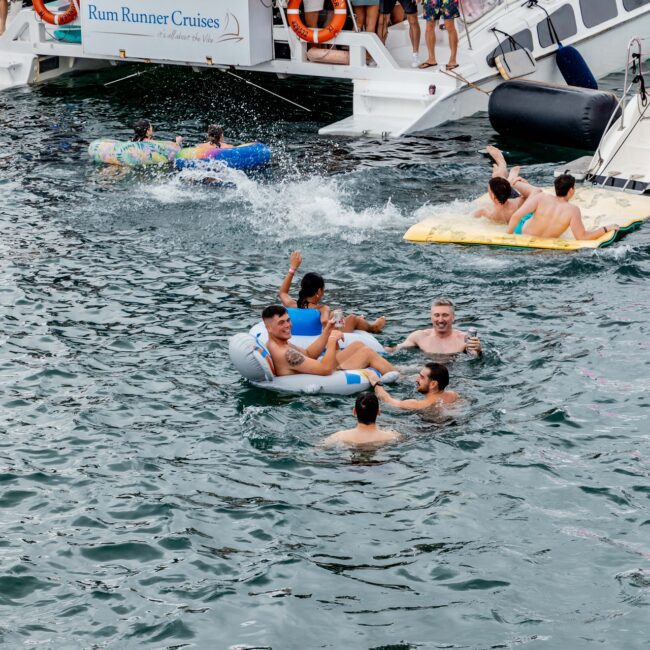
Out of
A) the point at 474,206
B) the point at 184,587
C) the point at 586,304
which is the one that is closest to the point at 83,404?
the point at 184,587

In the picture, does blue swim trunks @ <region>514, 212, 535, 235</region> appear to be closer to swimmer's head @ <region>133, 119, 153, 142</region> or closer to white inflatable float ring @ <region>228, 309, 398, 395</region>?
white inflatable float ring @ <region>228, 309, 398, 395</region>

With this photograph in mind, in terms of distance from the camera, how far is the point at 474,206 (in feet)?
49.2

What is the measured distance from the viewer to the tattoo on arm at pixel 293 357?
1041 centimetres

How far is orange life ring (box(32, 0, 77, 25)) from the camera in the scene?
21.8 meters

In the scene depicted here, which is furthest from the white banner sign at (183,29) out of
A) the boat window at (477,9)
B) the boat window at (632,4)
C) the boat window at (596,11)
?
the boat window at (632,4)

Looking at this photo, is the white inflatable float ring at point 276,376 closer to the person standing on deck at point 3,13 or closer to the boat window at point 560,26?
the boat window at point 560,26

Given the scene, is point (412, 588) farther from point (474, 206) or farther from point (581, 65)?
point (581, 65)

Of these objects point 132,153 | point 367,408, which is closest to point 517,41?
point 132,153

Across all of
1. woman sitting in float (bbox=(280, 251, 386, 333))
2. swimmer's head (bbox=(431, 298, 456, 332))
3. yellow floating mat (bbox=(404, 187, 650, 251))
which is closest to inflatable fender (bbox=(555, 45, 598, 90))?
yellow floating mat (bbox=(404, 187, 650, 251))

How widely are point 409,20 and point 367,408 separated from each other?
39.7 feet

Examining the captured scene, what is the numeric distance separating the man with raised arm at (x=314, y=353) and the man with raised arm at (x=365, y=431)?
1177 millimetres

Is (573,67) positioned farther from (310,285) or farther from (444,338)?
(310,285)

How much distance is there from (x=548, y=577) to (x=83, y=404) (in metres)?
4.51

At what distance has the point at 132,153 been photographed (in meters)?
17.1
